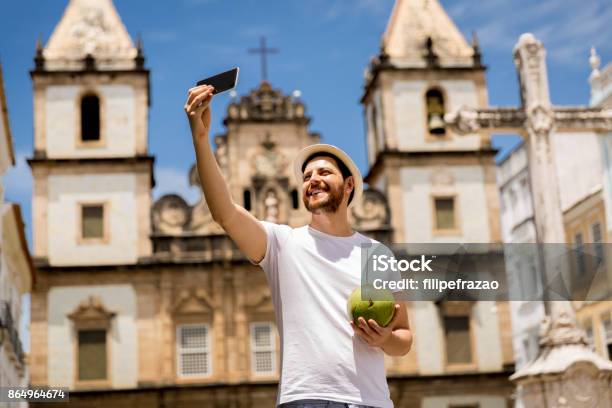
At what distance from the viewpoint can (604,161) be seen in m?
31.7

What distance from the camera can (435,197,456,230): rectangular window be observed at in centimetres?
3397

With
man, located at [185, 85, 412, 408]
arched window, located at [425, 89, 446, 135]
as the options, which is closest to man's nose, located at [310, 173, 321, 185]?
man, located at [185, 85, 412, 408]

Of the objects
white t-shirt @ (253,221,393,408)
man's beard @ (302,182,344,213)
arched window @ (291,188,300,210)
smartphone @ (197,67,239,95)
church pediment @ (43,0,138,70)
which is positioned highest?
church pediment @ (43,0,138,70)

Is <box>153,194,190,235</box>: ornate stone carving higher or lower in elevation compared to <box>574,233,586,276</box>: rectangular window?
higher

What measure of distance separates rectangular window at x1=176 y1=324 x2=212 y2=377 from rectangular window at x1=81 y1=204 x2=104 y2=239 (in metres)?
3.87

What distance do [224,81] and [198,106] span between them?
0.46 ft

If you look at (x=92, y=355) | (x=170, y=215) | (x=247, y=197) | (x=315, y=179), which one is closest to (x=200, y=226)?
(x=170, y=215)

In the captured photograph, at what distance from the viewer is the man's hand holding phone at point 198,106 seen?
412cm

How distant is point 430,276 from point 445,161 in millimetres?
29998

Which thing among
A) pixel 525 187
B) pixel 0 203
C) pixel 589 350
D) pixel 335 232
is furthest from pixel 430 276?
pixel 525 187

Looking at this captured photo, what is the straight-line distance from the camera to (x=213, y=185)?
4223 millimetres

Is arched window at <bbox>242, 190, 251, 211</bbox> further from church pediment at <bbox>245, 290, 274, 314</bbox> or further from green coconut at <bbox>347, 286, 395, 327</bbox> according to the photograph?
green coconut at <bbox>347, 286, 395, 327</bbox>

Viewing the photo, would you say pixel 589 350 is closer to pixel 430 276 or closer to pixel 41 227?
pixel 430 276

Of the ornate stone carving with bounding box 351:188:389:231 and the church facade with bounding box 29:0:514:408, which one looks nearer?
the church facade with bounding box 29:0:514:408
